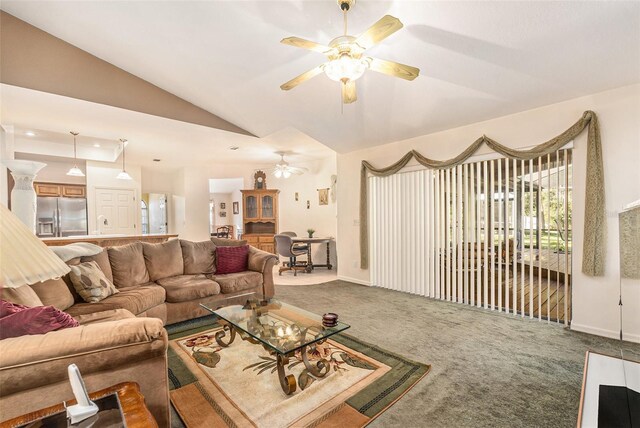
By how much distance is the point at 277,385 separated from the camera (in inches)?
79.9

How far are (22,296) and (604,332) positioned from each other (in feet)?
16.2

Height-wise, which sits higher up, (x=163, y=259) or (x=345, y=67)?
(x=345, y=67)

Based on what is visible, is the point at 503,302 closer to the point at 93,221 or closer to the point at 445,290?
the point at 445,290

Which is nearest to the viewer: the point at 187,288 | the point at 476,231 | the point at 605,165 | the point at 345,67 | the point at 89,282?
the point at 345,67

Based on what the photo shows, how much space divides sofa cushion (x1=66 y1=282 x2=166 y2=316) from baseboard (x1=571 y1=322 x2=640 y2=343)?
14.3 feet

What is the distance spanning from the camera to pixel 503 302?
3.85 m

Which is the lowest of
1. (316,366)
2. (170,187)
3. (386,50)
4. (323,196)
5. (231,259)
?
(316,366)

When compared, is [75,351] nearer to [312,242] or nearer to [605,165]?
[605,165]

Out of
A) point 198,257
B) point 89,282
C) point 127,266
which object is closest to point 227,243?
point 198,257

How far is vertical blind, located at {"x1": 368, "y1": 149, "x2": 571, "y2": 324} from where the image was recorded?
132 inches

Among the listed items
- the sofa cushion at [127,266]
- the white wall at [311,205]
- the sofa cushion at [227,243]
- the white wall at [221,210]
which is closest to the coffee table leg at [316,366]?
the sofa cushion at [127,266]

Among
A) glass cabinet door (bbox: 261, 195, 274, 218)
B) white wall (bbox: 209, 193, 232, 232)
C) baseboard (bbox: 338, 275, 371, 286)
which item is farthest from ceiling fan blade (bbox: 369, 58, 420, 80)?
white wall (bbox: 209, 193, 232, 232)

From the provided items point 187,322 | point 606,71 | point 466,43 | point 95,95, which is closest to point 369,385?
point 187,322

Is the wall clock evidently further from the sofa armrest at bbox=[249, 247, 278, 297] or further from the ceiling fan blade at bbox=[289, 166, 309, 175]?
the sofa armrest at bbox=[249, 247, 278, 297]
